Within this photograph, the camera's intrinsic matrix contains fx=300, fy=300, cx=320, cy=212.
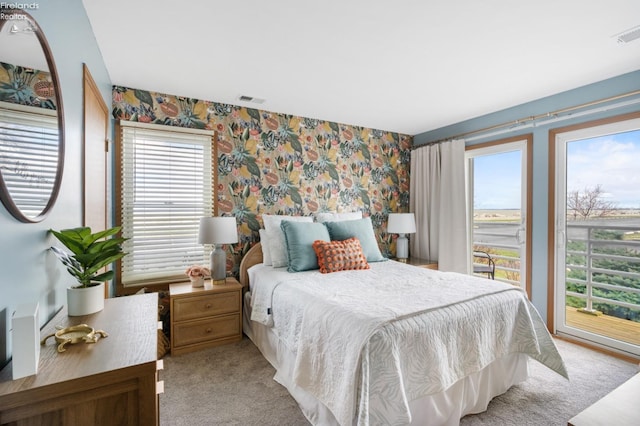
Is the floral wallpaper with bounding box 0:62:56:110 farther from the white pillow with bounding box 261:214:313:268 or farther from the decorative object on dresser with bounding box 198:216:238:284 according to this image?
the white pillow with bounding box 261:214:313:268

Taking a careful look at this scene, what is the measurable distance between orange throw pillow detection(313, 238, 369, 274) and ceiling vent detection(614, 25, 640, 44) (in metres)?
2.52

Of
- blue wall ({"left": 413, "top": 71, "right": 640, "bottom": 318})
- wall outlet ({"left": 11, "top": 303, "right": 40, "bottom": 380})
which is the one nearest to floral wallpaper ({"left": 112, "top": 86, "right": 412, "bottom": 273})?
blue wall ({"left": 413, "top": 71, "right": 640, "bottom": 318})

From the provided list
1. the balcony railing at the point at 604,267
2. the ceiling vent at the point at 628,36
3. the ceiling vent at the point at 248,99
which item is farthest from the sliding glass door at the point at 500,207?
the ceiling vent at the point at 248,99

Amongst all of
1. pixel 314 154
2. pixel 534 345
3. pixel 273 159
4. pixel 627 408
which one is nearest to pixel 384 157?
pixel 314 154

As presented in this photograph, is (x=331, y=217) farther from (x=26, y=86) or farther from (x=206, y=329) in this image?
(x=26, y=86)

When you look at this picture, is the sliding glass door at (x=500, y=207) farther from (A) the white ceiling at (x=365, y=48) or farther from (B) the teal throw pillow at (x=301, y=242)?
(B) the teal throw pillow at (x=301, y=242)

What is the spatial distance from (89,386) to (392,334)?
125 centimetres

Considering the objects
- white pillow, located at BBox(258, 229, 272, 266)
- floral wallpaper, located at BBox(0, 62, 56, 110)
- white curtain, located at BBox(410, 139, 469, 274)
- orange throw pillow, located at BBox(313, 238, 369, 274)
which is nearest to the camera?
floral wallpaper, located at BBox(0, 62, 56, 110)

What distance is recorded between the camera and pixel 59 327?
3.67ft

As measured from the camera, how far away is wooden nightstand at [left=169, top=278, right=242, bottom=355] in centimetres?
271

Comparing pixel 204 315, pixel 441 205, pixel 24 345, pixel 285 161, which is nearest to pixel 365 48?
pixel 285 161

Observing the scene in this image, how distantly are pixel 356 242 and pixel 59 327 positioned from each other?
244cm

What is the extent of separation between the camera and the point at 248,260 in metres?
3.29

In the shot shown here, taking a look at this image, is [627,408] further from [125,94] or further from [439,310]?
[125,94]
